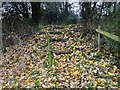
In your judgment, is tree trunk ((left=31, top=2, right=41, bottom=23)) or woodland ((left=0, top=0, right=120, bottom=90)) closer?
woodland ((left=0, top=0, right=120, bottom=90))

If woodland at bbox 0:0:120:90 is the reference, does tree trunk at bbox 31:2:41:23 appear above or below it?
above

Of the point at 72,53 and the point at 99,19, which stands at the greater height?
the point at 99,19

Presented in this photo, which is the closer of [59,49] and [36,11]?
[59,49]

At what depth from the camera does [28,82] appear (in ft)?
14.9

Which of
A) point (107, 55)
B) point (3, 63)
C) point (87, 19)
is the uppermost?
point (87, 19)

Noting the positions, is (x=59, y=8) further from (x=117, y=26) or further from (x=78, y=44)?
(x=117, y=26)

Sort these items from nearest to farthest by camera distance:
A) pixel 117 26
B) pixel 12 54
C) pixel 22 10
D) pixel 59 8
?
pixel 117 26 < pixel 12 54 < pixel 22 10 < pixel 59 8

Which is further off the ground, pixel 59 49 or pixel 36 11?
pixel 36 11

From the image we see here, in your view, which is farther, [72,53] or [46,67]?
A: [72,53]

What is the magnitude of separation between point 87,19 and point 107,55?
2.94 meters

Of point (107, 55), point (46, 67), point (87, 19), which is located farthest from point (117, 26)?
point (87, 19)

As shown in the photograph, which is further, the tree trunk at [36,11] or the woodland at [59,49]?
the tree trunk at [36,11]

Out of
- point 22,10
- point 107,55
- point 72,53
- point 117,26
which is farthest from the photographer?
point 22,10

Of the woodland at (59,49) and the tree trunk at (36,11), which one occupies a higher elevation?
the tree trunk at (36,11)
